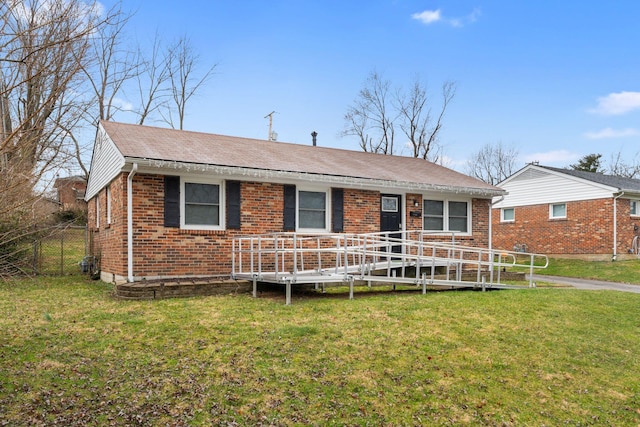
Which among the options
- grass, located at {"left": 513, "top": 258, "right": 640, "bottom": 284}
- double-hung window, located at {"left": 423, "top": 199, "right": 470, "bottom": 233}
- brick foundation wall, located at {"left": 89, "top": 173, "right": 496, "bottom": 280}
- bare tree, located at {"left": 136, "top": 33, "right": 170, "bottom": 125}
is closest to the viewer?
brick foundation wall, located at {"left": 89, "top": 173, "right": 496, "bottom": 280}

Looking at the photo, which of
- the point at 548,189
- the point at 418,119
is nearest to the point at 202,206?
the point at 548,189

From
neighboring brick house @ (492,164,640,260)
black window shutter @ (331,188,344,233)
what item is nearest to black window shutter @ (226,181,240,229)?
black window shutter @ (331,188,344,233)

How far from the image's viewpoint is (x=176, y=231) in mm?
10414

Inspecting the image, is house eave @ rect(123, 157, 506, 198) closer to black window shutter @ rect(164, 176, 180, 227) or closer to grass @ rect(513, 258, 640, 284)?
black window shutter @ rect(164, 176, 180, 227)

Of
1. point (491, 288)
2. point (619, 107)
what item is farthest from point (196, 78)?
point (619, 107)

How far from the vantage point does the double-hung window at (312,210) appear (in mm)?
12086

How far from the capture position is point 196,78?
29.7 metres

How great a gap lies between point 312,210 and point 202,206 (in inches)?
112

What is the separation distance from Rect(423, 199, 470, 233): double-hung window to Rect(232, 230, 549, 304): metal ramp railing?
464 millimetres

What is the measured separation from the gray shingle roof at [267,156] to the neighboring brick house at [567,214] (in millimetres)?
6194

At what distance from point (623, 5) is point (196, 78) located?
22722 mm

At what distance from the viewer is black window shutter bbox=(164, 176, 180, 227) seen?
10.3 metres

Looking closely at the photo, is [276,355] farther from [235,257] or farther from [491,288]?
[491,288]

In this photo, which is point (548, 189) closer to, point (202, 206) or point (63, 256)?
point (202, 206)
